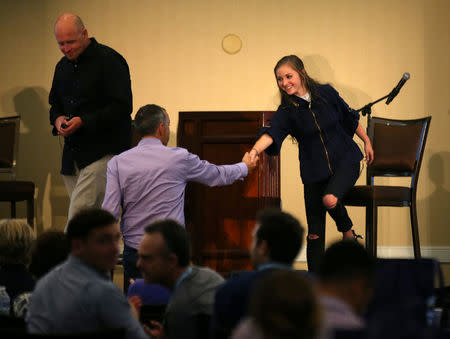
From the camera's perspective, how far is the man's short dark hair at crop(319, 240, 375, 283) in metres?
1.59

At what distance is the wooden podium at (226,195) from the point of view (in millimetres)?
4602

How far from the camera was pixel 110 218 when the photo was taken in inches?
84.4

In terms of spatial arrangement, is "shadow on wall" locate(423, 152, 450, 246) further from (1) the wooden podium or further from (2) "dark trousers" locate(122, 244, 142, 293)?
(2) "dark trousers" locate(122, 244, 142, 293)

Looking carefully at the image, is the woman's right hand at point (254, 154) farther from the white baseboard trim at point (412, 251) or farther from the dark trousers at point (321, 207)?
the white baseboard trim at point (412, 251)

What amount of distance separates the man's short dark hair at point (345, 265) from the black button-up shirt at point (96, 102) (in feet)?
7.89

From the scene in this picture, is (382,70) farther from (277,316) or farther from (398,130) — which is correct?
(277,316)

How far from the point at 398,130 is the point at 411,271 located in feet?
9.93

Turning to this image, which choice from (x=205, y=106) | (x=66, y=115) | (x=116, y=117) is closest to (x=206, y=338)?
(x=116, y=117)

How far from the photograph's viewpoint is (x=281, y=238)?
1959mm

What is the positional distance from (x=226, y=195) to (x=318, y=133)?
90cm

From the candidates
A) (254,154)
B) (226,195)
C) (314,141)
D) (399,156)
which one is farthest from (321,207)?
(399,156)

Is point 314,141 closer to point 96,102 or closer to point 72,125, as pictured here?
point 96,102

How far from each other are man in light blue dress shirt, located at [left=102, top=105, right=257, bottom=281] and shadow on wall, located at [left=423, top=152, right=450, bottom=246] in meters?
2.95

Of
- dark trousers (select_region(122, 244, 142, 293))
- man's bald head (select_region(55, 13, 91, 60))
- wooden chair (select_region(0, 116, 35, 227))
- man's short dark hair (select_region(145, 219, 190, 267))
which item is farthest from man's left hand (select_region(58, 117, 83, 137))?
man's short dark hair (select_region(145, 219, 190, 267))
